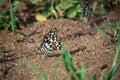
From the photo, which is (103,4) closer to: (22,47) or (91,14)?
(91,14)

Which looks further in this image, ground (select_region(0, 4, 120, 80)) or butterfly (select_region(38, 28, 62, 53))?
butterfly (select_region(38, 28, 62, 53))

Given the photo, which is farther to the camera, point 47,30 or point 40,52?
point 47,30

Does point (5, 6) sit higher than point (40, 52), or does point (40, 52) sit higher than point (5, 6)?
point (5, 6)

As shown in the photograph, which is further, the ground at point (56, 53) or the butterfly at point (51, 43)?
the butterfly at point (51, 43)

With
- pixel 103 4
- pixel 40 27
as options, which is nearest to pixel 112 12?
pixel 103 4

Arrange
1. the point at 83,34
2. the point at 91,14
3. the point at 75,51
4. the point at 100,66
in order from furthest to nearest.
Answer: the point at 91,14, the point at 83,34, the point at 75,51, the point at 100,66
